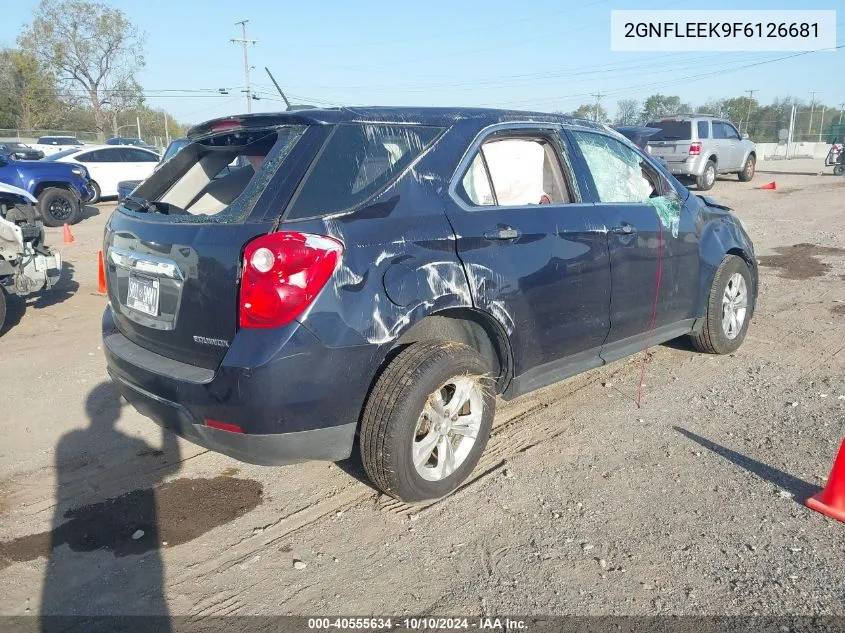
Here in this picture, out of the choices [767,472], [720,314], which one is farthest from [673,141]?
[767,472]

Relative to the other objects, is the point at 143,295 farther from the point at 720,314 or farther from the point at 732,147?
the point at 732,147

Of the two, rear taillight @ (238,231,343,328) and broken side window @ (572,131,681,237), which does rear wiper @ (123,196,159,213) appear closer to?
rear taillight @ (238,231,343,328)

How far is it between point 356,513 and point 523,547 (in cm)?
80

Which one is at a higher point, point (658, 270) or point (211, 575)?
point (658, 270)

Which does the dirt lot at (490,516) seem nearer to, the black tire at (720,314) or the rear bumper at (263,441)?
the black tire at (720,314)

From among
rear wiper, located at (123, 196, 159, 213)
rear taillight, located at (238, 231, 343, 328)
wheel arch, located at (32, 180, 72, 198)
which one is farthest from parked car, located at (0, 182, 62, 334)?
wheel arch, located at (32, 180, 72, 198)

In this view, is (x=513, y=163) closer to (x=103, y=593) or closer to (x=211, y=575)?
(x=211, y=575)

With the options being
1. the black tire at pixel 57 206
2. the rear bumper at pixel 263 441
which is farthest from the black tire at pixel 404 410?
the black tire at pixel 57 206

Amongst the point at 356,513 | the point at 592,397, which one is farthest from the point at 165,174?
the point at 592,397

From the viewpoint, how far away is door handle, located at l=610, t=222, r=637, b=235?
3967 mm

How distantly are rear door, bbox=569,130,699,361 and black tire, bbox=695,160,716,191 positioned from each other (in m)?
15.2

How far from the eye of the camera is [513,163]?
12.4 feet

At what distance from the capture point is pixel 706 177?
61.4 ft

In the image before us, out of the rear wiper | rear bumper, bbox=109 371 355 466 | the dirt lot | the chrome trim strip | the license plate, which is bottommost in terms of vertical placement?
the dirt lot
